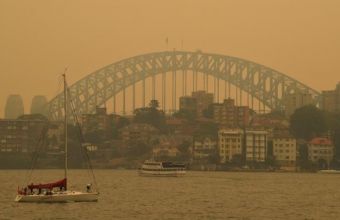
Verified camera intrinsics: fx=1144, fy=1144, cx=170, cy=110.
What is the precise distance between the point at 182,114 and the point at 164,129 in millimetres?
6330

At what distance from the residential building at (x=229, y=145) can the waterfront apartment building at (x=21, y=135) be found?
86.2 feet

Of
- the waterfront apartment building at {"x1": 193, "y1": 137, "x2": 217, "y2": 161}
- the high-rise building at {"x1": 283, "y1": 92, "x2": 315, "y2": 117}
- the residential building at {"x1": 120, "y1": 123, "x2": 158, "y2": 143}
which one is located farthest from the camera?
the high-rise building at {"x1": 283, "y1": 92, "x2": 315, "y2": 117}

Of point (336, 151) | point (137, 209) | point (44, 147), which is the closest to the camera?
point (137, 209)

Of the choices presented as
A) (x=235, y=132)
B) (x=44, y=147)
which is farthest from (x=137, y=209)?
(x=44, y=147)

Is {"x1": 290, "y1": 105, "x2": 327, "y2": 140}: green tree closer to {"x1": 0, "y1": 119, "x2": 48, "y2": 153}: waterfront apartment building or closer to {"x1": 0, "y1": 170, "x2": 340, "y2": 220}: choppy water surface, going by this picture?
{"x1": 0, "y1": 119, "x2": 48, "y2": 153}: waterfront apartment building

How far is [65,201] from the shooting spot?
185ft

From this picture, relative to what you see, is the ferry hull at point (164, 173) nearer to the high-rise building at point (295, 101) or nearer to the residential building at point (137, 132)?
the residential building at point (137, 132)

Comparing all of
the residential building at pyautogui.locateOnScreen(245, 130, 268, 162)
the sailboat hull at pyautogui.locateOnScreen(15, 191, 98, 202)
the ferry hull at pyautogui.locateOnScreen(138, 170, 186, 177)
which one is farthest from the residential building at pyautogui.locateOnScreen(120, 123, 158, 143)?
the sailboat hull at pyautogui.locateOnScreen(15, 191, 98, 202)

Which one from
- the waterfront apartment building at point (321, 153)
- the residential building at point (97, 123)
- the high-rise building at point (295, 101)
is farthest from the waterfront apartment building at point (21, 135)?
the waterfront apartment building at point (321, 153)

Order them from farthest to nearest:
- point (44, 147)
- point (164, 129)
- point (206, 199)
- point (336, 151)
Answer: point (164, 129) < point (44, 147) < point (336, 151) < point (206, 199)

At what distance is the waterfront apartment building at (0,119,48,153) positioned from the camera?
154m

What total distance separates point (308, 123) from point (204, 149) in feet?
52.3

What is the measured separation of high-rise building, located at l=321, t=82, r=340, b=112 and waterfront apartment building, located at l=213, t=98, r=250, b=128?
1399 cm

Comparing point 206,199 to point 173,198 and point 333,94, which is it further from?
point 333,94
